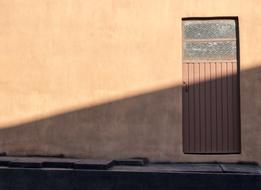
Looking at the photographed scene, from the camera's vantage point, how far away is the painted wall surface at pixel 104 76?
8.78 meters

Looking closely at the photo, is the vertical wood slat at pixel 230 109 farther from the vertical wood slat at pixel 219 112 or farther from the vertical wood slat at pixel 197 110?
the vertical wood slat at pixel 197 110

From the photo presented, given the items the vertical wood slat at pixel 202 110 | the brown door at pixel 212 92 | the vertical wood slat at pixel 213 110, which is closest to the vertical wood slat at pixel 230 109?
the brown door at pixel 212 92

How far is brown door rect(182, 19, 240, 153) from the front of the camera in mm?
8773

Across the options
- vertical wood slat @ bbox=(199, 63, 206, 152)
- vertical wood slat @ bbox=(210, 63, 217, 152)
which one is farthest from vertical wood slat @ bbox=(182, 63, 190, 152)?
vertical wood slat @ bbox=(210, 63, 217, 152)

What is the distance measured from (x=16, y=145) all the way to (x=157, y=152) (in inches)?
99.3

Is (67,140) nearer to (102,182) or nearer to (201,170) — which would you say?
(102,182)

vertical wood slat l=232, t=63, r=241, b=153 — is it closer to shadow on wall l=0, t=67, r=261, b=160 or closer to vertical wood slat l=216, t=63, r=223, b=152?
shadow on wall l=0, t=67, r=261, b=160

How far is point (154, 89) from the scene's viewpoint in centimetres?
890

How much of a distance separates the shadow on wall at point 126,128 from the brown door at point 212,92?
0.52ft

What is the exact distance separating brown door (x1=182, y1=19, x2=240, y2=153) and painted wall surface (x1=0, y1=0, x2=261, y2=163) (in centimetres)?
14

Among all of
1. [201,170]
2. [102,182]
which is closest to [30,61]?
[102,182]

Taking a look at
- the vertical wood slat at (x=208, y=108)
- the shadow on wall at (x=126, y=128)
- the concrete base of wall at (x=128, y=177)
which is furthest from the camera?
the vertical wood slat at (x=208, y=108)

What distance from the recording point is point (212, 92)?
8.81m

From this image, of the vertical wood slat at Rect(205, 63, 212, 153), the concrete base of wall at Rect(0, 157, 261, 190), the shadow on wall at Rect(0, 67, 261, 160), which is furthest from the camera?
the vertical wood slat at Rect(205, 63, 212, 153)
